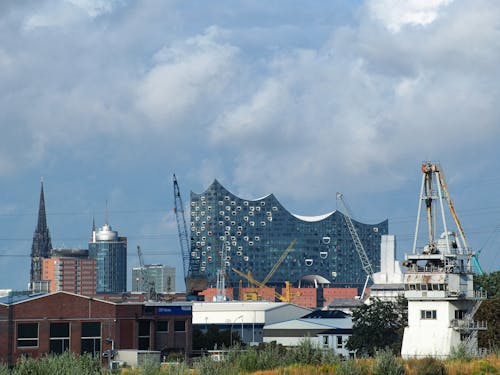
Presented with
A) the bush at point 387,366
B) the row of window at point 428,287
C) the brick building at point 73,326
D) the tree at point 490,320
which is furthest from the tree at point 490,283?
the bush at point 387,366

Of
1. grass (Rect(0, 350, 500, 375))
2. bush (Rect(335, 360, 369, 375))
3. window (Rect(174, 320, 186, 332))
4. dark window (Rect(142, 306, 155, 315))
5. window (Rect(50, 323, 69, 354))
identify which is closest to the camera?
grass (Rect(0, 350, 500, 375))

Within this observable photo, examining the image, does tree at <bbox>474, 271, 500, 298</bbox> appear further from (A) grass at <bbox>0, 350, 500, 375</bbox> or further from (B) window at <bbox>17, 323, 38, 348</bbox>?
(A) grass at <bbox>0, 350, 500, 375</bbox>

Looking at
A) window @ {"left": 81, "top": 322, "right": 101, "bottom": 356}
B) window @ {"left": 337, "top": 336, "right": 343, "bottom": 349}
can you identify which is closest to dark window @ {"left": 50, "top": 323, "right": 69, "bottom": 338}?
window @ {"left": 81, "top": 322, "right": 101, "bottom": 356}

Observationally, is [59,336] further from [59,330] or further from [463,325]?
[463,325]

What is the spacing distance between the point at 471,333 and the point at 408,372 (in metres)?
49.5

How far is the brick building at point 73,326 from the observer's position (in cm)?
12475

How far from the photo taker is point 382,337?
135750 millimetres

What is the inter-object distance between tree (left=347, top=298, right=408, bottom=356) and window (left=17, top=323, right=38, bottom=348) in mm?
40897

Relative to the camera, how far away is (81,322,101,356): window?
424 ft

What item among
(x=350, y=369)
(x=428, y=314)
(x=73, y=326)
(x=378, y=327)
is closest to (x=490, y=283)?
(x=378, y=327)

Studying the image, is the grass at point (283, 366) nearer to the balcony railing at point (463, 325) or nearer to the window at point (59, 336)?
the balcony railing at point (463, 325)

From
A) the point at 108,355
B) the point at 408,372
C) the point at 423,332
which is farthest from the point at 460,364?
the point at 108,355

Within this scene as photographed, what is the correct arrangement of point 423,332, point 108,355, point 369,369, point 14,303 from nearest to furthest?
point 369,369, point 423,332, point 108,355, point 14,303

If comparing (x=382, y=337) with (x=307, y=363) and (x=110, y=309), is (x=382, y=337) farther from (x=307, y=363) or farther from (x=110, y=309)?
(x=307, y=363)
